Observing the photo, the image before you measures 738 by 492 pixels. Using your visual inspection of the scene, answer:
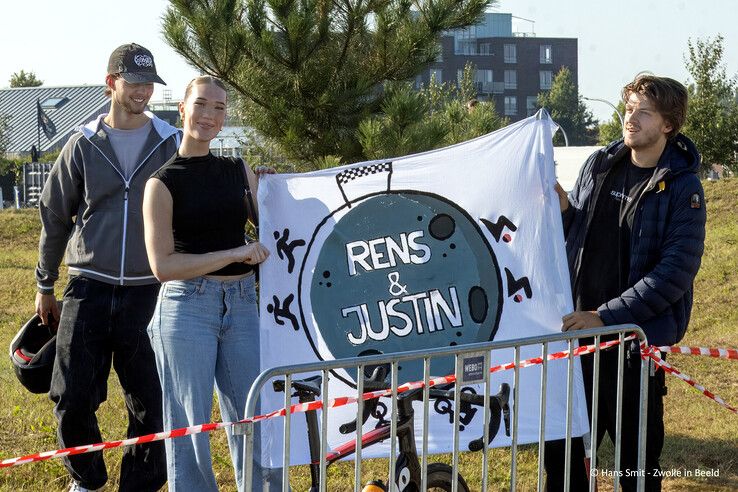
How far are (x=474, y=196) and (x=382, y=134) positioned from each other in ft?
11.4

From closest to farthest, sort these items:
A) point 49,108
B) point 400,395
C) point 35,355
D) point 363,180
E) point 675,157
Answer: point 400,395 < point 675,157 < point 363,180 < point 35,355 < point 49,108

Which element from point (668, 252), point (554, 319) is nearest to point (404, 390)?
point (554, 319)

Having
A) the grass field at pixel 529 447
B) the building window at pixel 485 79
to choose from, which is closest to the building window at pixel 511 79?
the building window at pixel 485 79

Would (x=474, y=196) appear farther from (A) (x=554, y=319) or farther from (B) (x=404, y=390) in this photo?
(B) (x=404, y=390)

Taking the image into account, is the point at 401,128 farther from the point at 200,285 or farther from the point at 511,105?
the point at 511,105

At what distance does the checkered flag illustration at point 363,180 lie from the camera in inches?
178

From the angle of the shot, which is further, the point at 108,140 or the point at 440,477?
the point at 108,140

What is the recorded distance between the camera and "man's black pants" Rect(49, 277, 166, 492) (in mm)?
4898

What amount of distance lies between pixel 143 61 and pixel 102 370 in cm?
147

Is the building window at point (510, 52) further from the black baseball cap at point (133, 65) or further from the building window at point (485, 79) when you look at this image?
the black baseball cap at point (133, 65)

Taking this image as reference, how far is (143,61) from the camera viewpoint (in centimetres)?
486

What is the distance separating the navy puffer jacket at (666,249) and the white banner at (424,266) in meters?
0.29

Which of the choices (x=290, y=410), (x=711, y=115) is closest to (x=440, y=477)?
(x=290, y=410)

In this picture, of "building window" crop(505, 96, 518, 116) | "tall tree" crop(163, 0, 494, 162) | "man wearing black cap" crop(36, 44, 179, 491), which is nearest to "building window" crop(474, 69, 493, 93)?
"building window" crop(505, 96, 518, 116)
